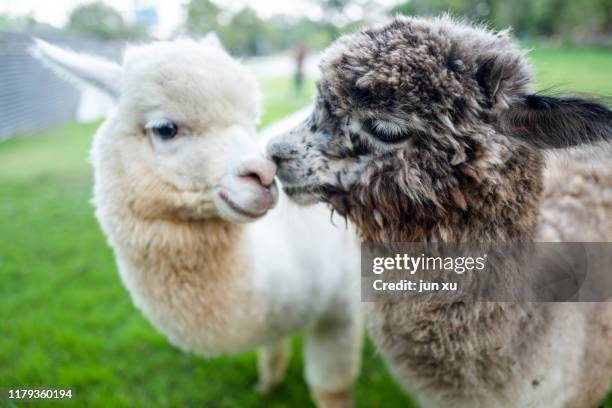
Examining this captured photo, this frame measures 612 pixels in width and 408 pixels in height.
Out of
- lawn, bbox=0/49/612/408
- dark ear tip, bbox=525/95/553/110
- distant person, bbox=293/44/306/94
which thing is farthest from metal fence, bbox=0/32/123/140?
dark ear tip, bbox=525/95/553/110

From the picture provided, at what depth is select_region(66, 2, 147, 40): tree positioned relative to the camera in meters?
10.3

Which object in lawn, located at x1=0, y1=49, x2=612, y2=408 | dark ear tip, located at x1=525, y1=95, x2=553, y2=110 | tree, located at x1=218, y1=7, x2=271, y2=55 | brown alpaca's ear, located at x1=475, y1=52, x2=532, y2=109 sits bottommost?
lawn, located at x1=0, y1=49, x2=612, y2=408

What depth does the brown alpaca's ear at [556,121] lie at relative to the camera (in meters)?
1.23

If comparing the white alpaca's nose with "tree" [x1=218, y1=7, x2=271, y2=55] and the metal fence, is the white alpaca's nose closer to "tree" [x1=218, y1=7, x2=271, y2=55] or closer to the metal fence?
"tree" [x1=218, y1=7, x2=271, y2=55]

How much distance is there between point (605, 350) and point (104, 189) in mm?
2054

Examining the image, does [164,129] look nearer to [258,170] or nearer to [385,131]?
[258,170]

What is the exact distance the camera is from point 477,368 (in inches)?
57.7

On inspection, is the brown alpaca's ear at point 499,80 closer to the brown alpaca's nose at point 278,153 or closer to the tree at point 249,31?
the brown alpaca's nose at point 278,153

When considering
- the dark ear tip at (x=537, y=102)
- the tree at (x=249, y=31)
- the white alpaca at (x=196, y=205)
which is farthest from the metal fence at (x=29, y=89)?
the dark ear tip at (x=537, y=102)

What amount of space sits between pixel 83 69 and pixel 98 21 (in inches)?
433

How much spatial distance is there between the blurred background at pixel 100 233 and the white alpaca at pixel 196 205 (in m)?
0.36

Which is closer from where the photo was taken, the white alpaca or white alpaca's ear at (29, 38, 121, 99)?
the white alpaca

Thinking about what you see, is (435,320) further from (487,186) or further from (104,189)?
(104,189)

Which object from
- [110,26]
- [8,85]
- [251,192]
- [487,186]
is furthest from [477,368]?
[110,26]
